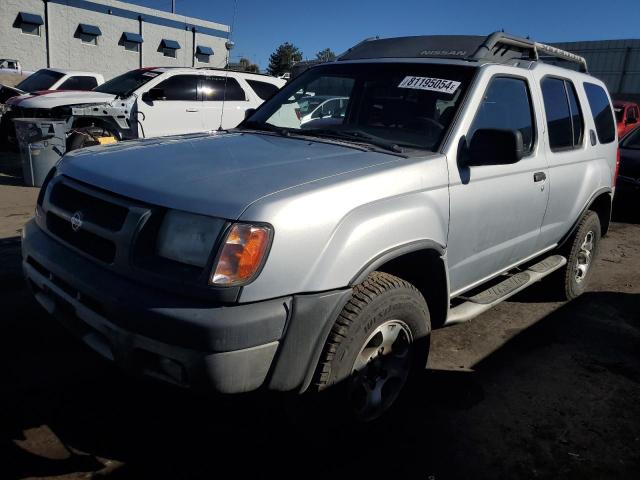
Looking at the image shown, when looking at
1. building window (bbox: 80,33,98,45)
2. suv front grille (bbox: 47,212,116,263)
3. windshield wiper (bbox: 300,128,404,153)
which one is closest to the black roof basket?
windshield wiper (bbox: 300,128,404,153)

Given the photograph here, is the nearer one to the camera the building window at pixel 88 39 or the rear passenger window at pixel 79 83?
the rear passenger window at pixel 79 83

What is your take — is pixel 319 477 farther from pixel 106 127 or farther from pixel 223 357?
pixel 106 127

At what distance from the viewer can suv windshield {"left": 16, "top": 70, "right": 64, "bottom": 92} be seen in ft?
42.1

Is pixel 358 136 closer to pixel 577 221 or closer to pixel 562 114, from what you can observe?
pixel 562 114

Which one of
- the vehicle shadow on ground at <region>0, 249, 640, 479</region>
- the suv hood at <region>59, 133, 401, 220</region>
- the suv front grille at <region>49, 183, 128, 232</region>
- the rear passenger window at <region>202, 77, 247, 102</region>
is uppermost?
the rear passenger window at <region>202, 77, 247, 102</region>

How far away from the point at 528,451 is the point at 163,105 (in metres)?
8.53

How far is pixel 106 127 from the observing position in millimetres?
9109

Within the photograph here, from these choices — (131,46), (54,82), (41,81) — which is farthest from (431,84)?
(131,46)

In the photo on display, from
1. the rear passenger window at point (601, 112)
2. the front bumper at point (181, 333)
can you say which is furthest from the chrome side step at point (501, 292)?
the front bumper at point (181, 333)

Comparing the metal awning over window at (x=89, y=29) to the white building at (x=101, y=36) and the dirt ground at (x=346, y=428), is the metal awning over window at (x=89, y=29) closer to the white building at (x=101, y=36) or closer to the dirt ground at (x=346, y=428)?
the white building at (x=101, y=36)

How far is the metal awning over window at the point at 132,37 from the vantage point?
105 ft

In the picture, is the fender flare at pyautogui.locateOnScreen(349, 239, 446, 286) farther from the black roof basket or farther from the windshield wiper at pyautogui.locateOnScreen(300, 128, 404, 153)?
the black roof basket

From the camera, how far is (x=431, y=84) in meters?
3.16

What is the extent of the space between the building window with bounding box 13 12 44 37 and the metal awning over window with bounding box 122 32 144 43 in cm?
509
